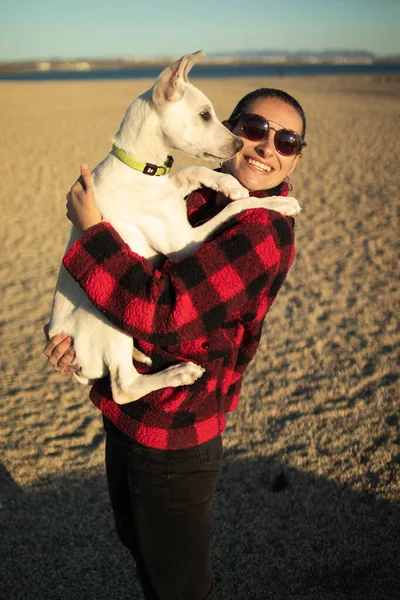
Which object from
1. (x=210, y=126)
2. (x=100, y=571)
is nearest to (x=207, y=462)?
(x=210, y=126)

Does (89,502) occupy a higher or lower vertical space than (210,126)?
lower

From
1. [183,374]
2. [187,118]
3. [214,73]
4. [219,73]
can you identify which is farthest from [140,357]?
[214,73]

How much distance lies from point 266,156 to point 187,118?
1.46ft

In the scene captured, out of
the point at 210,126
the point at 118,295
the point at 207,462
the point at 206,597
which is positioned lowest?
the point at 206,597

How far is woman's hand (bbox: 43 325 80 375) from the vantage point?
1.90 meters

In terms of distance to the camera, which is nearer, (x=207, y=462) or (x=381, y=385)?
(x=207, y=462)

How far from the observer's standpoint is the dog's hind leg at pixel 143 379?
1.60m

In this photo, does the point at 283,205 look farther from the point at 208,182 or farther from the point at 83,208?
the point at 83,208

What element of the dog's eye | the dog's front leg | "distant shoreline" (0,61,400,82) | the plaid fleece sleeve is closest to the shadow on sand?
the plaid fleece sleeve

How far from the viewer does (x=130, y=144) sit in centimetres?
197

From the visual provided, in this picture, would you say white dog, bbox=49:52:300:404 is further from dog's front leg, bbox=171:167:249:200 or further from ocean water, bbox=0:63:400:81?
ocean water, bbox=0:63:400:81

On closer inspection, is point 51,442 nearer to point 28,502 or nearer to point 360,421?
point 28,502

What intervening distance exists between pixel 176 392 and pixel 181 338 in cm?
26

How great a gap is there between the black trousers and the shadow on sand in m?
1.30
